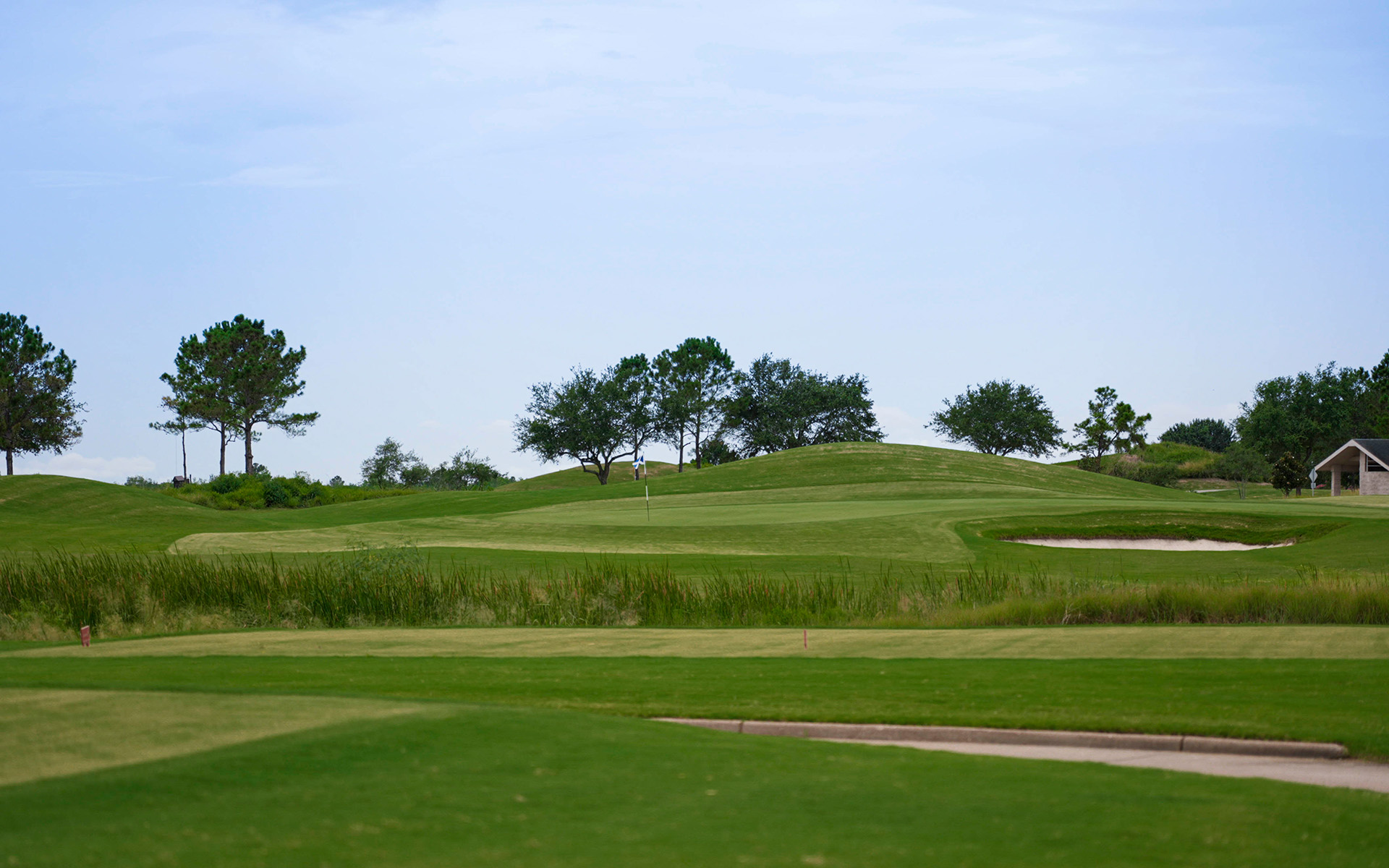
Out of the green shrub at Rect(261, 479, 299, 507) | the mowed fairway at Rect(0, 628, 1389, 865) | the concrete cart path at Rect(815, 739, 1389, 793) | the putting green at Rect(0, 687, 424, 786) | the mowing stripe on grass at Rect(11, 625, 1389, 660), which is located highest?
the green shrub at Rect(261, 479, 299, 507)

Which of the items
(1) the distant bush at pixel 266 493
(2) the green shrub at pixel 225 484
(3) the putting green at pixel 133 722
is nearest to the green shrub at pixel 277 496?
(1) the distant bush at pixel 266 493

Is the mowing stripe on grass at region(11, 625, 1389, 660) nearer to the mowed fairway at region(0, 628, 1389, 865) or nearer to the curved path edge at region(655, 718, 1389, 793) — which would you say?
the mowed fairway at region(0, 628, 1389, 865)

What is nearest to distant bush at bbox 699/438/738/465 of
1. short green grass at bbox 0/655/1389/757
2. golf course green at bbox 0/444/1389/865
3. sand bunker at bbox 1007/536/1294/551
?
sand bunker at bbox 1007/536/1294/551

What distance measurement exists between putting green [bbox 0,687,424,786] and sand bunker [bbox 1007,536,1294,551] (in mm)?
26764

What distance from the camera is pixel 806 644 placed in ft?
48.1

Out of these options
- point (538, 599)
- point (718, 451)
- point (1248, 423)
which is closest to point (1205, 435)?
point (1248, 423)

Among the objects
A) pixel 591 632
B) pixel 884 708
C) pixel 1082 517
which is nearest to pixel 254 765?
pixel 884 708

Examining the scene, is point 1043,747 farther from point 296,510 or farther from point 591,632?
point 296,510

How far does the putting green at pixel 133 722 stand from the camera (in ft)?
20.7

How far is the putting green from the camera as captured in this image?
6.32 m

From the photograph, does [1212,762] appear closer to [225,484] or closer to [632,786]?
[632,786]

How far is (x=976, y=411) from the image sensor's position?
96.1m

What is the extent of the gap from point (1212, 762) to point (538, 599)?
14.0 m

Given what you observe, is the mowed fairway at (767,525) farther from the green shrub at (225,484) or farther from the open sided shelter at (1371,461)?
the open sided shelter at (1371,461)
